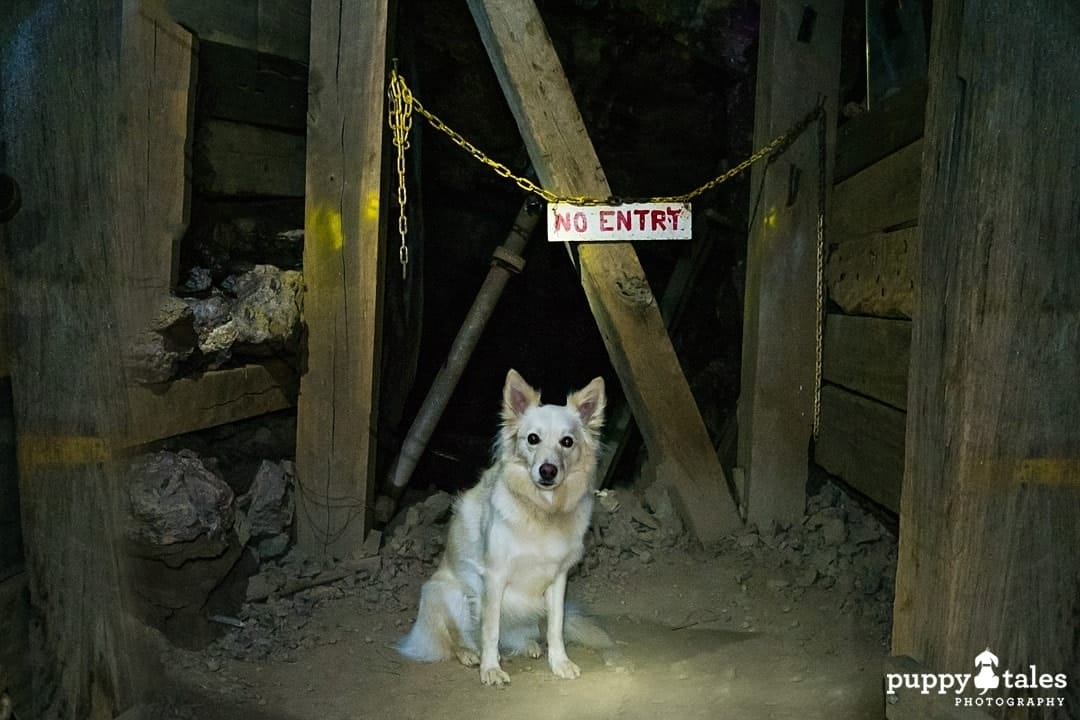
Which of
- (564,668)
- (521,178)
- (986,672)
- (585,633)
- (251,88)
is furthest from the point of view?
(251,88)

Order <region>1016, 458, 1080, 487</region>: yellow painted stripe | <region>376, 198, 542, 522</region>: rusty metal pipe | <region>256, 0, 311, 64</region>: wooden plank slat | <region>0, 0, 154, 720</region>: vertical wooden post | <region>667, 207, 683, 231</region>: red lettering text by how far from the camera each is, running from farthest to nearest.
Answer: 1. <region>376, 198, 542, 522</region>: rusty metal pipe
2. <region>256, 0, 311, 64</region>: wooden plank slat
3. <region>667, 207, 683, 231</region>: red lettering text
4. <region>1016, 458, 1080, 487</region>: yellow painted stripe
5. <region>0, 0, 154, 720</region>: vertical wooden post

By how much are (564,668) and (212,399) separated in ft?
6.62

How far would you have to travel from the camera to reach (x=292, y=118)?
15.4 ft

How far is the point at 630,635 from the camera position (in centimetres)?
405

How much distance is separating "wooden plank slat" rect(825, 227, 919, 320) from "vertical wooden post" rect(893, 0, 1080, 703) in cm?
121

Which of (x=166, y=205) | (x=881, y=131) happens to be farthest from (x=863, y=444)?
(x=166, y=205)

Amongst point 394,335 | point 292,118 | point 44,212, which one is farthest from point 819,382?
point 44,212

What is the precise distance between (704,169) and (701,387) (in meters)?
1.71

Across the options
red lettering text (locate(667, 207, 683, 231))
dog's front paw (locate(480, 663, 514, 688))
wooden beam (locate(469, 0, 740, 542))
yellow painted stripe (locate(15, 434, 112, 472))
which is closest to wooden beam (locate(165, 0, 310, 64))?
wooden beam (locate(469, 0, 740, 542))

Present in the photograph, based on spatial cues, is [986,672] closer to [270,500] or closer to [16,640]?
[16,640]

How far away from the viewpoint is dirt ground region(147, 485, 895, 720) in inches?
129

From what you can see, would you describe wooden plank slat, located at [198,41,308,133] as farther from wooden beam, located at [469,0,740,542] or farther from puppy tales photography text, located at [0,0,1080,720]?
wooden beam, located at [469,0,740,542]

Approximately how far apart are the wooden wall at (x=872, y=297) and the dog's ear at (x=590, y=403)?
1.35m

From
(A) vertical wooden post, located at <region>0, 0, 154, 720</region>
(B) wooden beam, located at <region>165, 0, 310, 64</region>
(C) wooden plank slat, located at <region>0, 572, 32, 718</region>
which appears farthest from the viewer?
(B) wooden beam, located at <region>165, 0, 310, 64</region>
